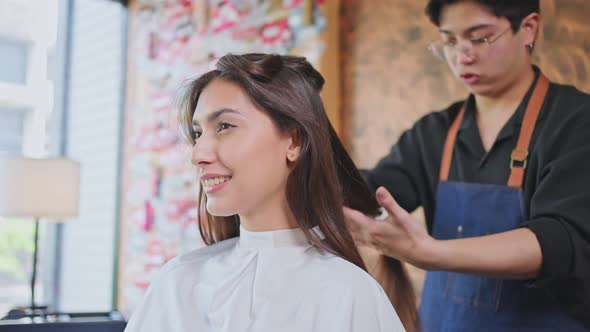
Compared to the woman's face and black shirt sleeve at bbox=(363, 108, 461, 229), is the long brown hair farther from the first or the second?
black shirt sleeve at bbox=(363, 108, 461, 229)

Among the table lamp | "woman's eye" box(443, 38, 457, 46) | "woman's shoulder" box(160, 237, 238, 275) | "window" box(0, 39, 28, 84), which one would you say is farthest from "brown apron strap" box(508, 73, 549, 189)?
"window" box(0, 39, 28, 84)

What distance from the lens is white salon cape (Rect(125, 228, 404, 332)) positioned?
120 cm

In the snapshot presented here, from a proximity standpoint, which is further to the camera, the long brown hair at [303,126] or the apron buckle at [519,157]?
the apron buckle at [519,157]

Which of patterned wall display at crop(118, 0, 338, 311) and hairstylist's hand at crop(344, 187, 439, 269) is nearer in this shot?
hairstylist's hand at crop(344, 187, 439, 269)

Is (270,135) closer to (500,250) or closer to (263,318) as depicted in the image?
(263,318)

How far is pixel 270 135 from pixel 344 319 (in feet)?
1.37

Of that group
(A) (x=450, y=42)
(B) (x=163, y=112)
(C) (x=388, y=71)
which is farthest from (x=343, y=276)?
(B) (x=163, y=112)

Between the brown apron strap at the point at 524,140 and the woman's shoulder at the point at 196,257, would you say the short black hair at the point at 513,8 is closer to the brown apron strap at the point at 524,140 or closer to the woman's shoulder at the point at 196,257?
the brown apron strap at the point at 524,140

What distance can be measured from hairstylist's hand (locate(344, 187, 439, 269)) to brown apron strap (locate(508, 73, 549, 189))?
37 cm

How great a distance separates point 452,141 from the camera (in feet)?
5.99

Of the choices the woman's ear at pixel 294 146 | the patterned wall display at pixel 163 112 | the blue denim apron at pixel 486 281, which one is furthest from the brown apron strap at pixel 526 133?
the patterned wall display at pixel 163 112

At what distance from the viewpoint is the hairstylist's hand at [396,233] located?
1.38m

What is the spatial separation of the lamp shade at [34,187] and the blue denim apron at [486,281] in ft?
7.21

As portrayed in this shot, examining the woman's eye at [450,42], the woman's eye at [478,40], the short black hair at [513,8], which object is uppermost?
the short black hair at [513,8]
